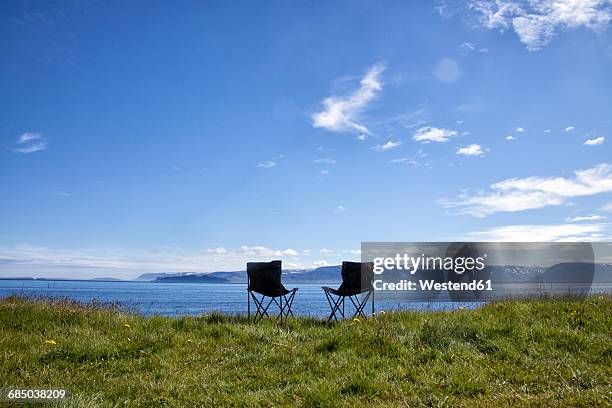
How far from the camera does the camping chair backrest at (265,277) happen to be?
384 inches

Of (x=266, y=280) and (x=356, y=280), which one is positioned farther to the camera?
(x=266, y=280)

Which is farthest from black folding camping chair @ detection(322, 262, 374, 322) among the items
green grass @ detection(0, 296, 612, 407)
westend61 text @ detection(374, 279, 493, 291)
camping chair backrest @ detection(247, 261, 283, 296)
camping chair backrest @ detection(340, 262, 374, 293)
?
westend61 text @ detection(374, 279, 493, 291)

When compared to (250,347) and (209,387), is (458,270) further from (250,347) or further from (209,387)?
(209,387)

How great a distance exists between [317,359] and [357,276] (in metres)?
3.76

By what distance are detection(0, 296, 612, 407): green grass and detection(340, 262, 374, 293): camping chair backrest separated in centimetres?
96

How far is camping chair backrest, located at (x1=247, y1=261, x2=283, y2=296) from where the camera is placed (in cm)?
977

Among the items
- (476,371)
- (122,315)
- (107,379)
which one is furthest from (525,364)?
(122,315)

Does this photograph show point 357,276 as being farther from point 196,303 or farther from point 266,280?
point 196,303

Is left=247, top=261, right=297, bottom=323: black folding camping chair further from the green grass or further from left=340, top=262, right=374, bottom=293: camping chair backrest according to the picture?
left=340, top=262, right=374, bottom=293: camping chair backrest

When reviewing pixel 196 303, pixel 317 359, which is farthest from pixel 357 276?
pixel 196 303

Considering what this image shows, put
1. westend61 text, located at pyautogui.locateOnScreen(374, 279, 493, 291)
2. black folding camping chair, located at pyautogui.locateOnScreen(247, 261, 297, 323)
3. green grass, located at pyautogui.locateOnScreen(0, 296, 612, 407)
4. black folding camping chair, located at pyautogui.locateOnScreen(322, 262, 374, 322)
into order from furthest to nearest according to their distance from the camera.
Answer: westend61 text, located at pyautogui.locateOnScreen(374, 279, 493, 291)
black folding camping chair, located at pyautogui.locateOnScreen(247, 261, 297, 323)
black folding camping chair, located at pyautogui.locateOnScreen(322, 262, 374, 322)
green grass, located at pyautogui.locateOnScreen(0, 296, 612, 407)

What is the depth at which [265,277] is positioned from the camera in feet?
32.4

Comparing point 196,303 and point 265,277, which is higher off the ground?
point 265,277

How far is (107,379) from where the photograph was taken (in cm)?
528
